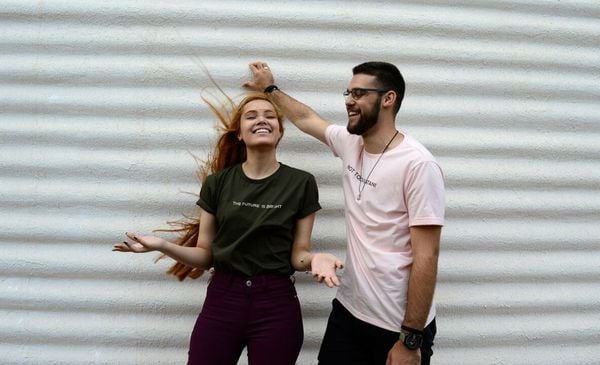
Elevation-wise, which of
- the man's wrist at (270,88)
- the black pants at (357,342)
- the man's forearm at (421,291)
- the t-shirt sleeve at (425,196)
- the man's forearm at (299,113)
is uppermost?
the man's wrist at (270,88)

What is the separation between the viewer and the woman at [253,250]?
6.50ft

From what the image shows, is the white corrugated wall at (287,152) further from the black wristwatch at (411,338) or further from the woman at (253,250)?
the black wristwatch at (411,338)

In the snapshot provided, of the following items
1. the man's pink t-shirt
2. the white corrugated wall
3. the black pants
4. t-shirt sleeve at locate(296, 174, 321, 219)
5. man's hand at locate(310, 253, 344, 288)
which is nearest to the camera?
man's hand at locate(310, 253, 344, 288)

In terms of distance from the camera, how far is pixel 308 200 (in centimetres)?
214

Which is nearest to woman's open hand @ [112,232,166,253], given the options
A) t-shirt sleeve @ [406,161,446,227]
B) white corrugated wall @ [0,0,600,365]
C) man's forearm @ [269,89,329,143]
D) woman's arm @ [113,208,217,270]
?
woman's arm @ [113,208,217,270]

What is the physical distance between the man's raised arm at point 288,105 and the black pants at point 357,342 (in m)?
0.89

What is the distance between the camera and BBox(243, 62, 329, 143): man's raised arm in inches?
94.8

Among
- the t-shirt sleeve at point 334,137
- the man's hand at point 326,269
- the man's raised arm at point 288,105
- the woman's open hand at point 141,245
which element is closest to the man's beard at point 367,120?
the t-shirt sleeve at point 334,137

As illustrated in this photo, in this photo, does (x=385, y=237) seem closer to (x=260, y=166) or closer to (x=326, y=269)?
(x=326, y=269)

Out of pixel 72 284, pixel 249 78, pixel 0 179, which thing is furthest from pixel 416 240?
pixel 0 179

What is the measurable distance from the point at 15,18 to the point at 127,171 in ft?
3.44

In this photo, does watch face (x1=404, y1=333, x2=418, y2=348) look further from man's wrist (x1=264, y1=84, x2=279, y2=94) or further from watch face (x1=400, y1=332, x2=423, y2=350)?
man's wrist (x1=264, y1=84, x2=279, y2=94)

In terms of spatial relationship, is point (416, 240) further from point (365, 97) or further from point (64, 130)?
point (64, 130)

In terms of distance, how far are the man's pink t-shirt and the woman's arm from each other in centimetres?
66
